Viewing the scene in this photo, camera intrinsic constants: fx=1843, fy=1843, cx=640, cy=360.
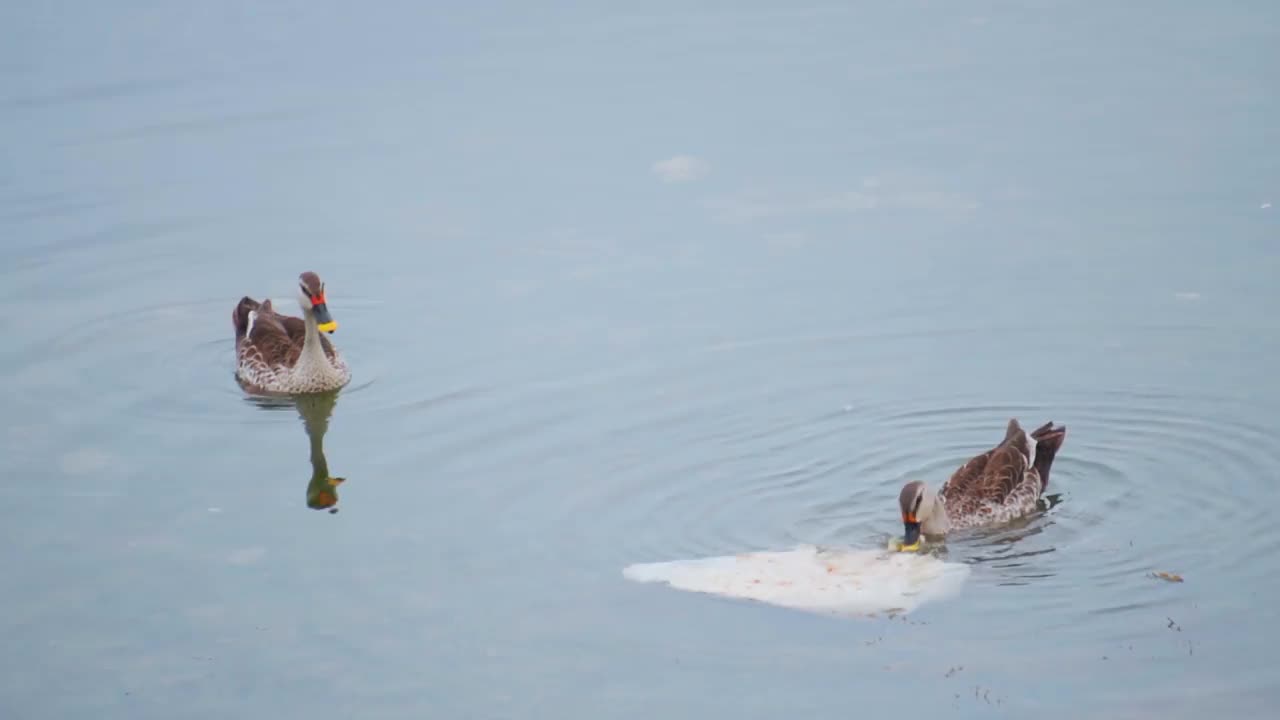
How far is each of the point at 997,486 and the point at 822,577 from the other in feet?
5.65

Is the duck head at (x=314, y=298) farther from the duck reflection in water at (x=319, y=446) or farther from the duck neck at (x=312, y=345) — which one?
the duck reflection in water at (x=319, y=446)

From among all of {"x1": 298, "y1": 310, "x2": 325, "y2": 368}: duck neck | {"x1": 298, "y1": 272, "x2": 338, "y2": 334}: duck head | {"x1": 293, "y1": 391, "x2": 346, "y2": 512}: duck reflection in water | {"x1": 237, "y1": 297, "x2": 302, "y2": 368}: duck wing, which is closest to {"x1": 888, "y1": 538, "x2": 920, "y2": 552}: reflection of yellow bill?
{"x1": 293, "y1": 391, "x2": 346, "y2": 512}: duck reflection in water

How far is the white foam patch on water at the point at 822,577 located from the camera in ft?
38.9

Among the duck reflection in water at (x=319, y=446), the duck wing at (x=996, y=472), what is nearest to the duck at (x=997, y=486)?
the duck wing at (x=996, y=472)

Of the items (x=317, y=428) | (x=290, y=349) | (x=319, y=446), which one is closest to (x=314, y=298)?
(x=290, y=349)

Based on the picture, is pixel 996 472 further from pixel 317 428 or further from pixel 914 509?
pixel 317 428

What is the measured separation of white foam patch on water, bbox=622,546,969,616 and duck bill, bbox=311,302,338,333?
4.84 meters

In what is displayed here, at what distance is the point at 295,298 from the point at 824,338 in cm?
578

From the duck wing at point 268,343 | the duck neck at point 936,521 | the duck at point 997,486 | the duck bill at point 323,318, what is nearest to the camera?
the duck neck at point 936,521

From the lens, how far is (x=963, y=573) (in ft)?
40.6

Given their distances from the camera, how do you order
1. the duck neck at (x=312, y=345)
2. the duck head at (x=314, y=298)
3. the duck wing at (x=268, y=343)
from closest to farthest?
the duck head at (x=314, y=298), the duck neck at (x=312, y=345), the duck wing at (x=268, y=343)

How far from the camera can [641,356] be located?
16047mm

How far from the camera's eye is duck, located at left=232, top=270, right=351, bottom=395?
16.5 meters

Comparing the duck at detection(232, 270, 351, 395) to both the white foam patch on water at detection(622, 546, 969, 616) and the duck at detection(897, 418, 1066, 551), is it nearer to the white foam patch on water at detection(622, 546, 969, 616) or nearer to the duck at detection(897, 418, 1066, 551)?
the white foam patch on water at detection(622, 546, 969, 616)
